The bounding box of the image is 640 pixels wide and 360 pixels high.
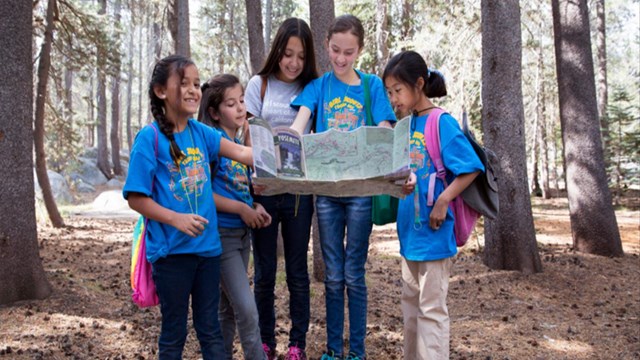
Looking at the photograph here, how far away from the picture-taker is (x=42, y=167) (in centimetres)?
986

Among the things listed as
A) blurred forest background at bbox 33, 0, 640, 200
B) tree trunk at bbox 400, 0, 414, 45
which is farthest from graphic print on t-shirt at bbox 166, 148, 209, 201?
tree trunk at bbox 400, 0, 414, 45

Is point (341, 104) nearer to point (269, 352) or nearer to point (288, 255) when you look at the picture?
point (288, 255)

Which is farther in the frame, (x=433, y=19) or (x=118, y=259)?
(x=433, y=19)

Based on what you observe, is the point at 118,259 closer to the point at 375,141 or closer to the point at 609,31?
the point at 375,141

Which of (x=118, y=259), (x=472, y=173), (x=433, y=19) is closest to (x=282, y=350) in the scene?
(x=472, y=173)

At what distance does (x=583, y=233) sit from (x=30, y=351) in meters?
7.12

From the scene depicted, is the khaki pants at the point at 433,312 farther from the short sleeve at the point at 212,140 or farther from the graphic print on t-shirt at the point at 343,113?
the short sleeve at the point at 212,140

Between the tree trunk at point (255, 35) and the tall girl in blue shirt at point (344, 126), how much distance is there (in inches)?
156

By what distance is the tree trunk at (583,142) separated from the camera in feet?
25.7

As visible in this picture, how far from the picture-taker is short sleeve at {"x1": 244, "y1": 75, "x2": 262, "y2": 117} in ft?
11.3

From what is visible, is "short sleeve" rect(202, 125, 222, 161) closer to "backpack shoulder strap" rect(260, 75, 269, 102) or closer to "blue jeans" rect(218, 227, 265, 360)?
"blue jeans" rect(218, 227, 265, 360)

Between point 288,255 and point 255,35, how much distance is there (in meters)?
4.52

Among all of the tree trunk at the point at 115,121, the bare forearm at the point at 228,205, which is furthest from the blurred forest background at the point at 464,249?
the tree trunk at the point at 115,121

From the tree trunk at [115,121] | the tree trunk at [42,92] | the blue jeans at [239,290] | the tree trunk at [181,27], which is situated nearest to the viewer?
the blue jeans at [239,290]
